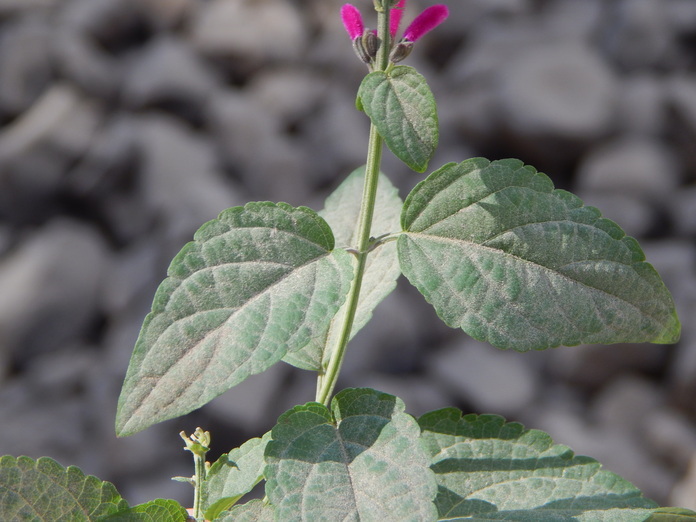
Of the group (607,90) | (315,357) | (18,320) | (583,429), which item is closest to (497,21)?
(607,90)

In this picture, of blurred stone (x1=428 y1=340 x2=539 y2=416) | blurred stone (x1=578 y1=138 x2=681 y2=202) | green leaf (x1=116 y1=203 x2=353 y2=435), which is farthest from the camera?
blurred stone (x1=578 y1=138 x2=681 y2=202)

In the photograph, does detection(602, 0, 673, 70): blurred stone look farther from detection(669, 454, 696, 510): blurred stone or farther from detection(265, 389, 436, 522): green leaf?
detection(265, 389, 436, 522): green leaf

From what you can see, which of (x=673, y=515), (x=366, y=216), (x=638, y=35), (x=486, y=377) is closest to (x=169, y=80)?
(x=486, y=377)

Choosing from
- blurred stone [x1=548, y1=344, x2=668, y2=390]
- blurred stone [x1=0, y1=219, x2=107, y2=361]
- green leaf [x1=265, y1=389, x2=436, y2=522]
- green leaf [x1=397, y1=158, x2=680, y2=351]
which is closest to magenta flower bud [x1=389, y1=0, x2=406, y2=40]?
green leaf [x1=397, y1=158, x2=680, y2=351]

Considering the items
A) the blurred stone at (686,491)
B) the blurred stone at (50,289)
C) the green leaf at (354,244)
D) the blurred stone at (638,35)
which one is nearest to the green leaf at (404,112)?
the green leaf at (354,244)

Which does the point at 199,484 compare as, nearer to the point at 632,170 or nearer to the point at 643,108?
the point at 632,170

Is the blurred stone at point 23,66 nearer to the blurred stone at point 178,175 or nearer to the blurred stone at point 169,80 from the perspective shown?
the blurred stone at point 169,80
